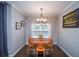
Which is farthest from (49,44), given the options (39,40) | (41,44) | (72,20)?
(72,20)

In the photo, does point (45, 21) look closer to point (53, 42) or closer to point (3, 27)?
point (53, 42)

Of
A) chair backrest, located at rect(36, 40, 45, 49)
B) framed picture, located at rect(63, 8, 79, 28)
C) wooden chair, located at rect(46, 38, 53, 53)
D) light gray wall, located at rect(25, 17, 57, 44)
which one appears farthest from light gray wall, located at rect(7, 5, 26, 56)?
framed picture, located at rect(63, 8, 79, 28)

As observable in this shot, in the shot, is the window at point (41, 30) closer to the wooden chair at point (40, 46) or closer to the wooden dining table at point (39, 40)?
the wooden dining table at point (39, 40)

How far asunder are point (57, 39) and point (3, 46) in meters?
1.77

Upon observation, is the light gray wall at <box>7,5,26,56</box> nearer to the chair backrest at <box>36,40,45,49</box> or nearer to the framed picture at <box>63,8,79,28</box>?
the chair backrest at <box>36,40,45,49</box>

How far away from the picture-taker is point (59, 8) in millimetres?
3457

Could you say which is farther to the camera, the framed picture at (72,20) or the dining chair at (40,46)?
the dining chair at (40,46)

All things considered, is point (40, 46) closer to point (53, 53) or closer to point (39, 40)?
point (39, 40)

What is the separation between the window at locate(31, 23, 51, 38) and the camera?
3143 mm

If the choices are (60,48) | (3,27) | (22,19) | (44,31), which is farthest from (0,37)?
(60,48)

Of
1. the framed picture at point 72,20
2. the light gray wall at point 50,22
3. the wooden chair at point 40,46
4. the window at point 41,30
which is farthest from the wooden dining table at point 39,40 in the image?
the framed picture at point 72,20

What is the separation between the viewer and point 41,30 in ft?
10.3

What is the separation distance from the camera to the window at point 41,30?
3143mm

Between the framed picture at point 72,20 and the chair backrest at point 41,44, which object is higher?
the framed picture at point 72,20
